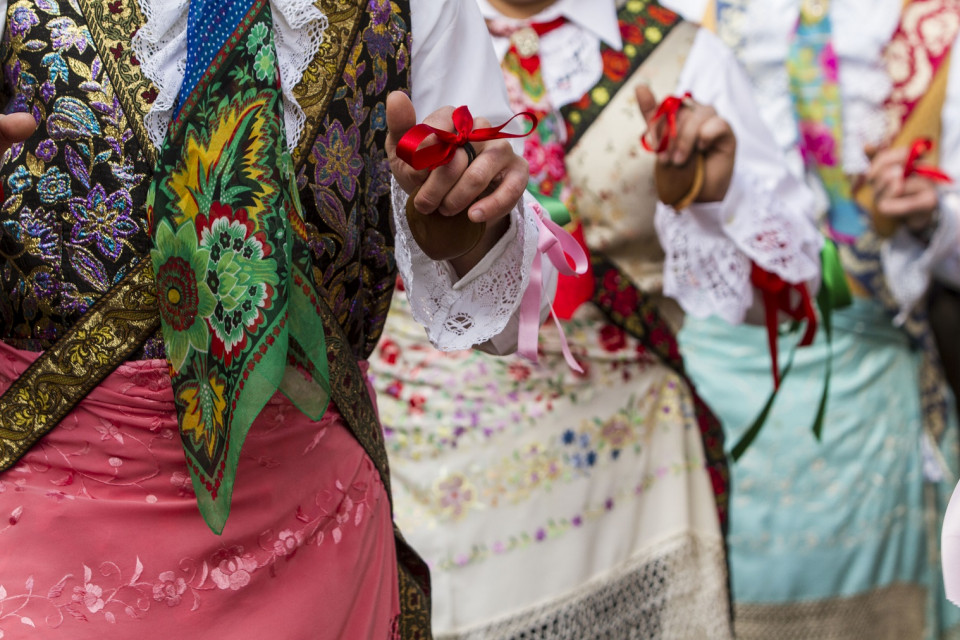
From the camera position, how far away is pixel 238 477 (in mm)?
1406

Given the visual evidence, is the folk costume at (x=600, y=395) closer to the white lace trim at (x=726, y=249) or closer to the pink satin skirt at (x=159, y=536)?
the white lace trim at (x=726, y=249)

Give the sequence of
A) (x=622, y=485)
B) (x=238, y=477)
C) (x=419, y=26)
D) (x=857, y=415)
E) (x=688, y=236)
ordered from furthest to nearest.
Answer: (x=857, y=415) → (x=622, y=485) → (x=688, y=236) → (x=419, y=26) → (x=238, y=477)

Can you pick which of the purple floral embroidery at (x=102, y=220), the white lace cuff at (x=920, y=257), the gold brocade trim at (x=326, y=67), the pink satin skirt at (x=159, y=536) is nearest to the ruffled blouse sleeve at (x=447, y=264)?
the gold brocade trim at (x=326, y=67)

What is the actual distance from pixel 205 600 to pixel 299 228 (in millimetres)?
436

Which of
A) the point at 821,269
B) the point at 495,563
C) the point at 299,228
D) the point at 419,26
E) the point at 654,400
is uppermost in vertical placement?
the point at 419,26

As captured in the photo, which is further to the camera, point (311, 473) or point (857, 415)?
point (857, 415)

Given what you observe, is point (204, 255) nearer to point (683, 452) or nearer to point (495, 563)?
point (495, 563)

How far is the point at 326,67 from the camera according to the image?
1451mm

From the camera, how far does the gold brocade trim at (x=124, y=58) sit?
136cm

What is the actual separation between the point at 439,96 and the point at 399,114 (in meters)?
0.27

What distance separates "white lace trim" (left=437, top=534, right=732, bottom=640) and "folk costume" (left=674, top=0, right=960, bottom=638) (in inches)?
34.4

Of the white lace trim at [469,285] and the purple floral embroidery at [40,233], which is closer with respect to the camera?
the purple floral embroidery at [40,233]

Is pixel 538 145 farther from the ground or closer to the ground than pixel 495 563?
farther from the ground

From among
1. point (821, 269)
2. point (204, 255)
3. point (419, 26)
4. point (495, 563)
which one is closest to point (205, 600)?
point (204, 255)
